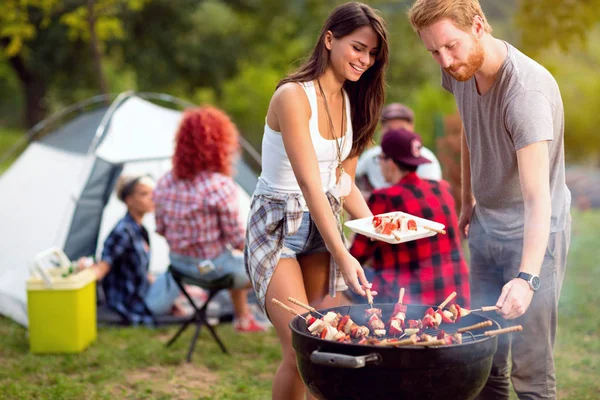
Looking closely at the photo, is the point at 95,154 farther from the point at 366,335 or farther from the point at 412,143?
the point at 366,335

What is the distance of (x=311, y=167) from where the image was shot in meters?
2.49

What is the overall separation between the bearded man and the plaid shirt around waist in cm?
58

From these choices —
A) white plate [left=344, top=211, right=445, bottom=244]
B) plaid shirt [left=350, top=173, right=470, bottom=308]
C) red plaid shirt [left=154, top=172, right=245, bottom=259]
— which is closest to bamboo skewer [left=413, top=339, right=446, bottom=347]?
white plate [left=344, top=211, right=445, bottom=244]

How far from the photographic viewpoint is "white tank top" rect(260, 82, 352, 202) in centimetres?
263

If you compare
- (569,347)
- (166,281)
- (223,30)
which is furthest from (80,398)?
(223,30)

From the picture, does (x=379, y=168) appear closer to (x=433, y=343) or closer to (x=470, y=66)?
(x=470, y=66)

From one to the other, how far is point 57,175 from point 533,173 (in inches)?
169

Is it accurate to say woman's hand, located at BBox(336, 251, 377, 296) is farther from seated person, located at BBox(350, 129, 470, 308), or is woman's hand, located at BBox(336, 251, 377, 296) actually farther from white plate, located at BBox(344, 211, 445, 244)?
seated person, located at BBox(350, 129, 470, 308)

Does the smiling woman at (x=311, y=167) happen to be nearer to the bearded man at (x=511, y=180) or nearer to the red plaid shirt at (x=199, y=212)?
the bearded man at (x=511, y=180)

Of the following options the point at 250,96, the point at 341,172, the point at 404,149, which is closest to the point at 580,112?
the point at 250,96

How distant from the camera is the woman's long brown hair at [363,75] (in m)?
2.61

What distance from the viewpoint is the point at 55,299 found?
4.53 meters

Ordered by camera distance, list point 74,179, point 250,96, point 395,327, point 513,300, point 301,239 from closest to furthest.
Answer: point 513,300 < point 395,327 < point 301,239 < point 74,179 < point 250,96

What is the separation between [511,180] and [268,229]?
884mm
